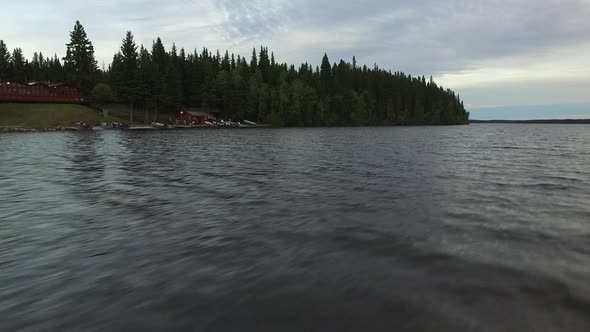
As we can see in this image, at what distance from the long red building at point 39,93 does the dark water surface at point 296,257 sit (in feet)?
395

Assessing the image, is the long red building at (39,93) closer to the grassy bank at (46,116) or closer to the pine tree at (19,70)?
the grassy bank at (46,116)

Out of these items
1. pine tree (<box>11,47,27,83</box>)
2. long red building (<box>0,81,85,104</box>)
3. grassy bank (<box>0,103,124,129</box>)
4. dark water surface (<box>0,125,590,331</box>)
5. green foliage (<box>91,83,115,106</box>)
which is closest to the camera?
dark water surface (<box>0,125,590,331</box>)

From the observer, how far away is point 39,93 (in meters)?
124

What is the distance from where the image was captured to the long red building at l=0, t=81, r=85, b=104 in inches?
4561

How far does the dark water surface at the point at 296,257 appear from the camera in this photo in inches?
285

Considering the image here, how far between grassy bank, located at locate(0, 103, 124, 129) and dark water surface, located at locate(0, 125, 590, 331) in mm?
99313

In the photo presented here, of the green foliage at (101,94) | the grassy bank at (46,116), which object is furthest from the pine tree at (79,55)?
the grassy bank at (46,116)

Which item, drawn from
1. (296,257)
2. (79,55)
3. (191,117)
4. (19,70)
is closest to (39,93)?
(79,55)

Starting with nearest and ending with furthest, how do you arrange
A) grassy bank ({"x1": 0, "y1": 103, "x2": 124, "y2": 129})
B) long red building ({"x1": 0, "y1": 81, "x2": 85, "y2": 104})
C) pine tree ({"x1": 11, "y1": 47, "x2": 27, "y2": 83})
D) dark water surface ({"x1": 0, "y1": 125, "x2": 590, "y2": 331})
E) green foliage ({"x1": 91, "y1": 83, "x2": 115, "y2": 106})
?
dark water surface ({"x1": 0, "y1": 125, "x2": 590, "y2": 331}) < grassy bank ({"x1": 0, "y1": 103, "x2": 124, "y2": 129}) < long red building ({"x1": 0, "y1": 81, "x2": 85, "y2": 104}) < green foliage ({"x1": 91, "y1": 83, "x2": 115, "y2": 106}) < pine tree ({"x1": 11, "y1": 47, "x2": 27, "y2": 83})

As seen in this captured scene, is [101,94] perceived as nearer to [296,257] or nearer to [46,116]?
[46,116]

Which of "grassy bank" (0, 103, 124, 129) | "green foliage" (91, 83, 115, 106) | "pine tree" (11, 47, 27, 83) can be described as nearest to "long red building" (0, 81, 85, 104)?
"grassy bank" (0, 103, 124, 129)

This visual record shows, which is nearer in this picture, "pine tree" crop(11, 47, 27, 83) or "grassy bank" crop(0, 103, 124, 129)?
"grassy bank" crop(0, 103, 124, 129)

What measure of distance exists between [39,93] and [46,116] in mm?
19961

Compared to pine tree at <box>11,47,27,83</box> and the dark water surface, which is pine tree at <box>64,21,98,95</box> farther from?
the dark water surface
